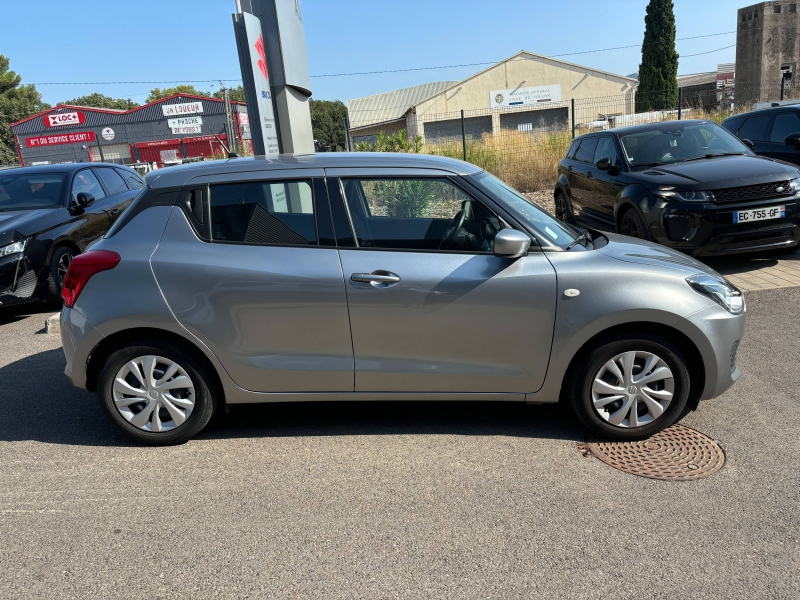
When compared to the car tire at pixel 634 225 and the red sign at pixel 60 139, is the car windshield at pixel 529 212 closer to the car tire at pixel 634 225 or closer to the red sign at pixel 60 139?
the car tire at pixel 634 225

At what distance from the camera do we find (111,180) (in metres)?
9.21

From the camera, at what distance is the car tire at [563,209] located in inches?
412

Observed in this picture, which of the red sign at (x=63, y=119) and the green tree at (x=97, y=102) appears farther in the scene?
the green tree at (x=97, y=102)

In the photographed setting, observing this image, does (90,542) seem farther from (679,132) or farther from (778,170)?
(679,132)

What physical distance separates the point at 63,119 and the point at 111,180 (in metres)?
65.6

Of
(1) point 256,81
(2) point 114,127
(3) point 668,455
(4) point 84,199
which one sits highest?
(2) point 114,127

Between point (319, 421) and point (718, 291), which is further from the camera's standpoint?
point (319, 421)

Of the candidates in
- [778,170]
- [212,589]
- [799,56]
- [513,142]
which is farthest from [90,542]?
[799,56]

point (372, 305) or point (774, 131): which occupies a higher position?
point (774, 131)

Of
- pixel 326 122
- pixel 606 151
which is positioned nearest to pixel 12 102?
pixel 326 122

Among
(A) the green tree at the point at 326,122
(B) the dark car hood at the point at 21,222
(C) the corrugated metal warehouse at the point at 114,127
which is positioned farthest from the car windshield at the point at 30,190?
(A) the green tree at the point at 326,122

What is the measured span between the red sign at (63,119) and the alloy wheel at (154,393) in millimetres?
70227

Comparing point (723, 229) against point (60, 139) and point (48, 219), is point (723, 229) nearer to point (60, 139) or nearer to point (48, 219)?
point (48, 219)

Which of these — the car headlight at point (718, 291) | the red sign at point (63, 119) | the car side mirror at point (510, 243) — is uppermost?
the red sign at point (63, 119)
